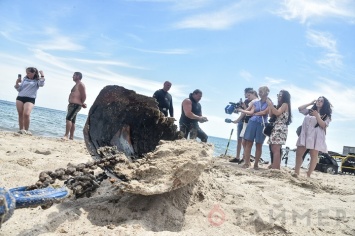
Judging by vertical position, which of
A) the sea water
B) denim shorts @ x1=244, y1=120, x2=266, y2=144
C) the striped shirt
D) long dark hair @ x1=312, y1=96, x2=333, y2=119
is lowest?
the sea water

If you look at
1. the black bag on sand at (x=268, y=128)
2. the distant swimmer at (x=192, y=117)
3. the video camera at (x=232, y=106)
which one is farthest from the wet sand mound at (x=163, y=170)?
the video camera at (x=232, y=106)

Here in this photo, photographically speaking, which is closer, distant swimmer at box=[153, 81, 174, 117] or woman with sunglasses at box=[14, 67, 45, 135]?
distant swimmer at box=[153, 81, 174, 117]

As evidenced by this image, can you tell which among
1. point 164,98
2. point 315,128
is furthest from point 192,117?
point 315,128

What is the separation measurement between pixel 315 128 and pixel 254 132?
3.94 ft

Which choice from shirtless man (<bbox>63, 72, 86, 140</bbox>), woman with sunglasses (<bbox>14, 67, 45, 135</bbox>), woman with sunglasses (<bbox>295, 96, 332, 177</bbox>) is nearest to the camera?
woman with sunglasses (<bbox>295, 96, 332, 177</bbox>)

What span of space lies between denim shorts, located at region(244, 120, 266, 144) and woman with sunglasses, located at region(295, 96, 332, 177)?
30.7 inches

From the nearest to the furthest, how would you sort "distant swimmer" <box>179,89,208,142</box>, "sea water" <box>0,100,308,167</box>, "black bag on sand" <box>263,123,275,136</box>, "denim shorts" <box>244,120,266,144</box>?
1. "black bag on sand" <box>263,123,275,136</box>
2. "denim shorts" <box>244,120,266,144</box>
3. "distant swimmer" <box>179,89,208,142</box>
4. "sea water" <box>0,100,308,167</box>

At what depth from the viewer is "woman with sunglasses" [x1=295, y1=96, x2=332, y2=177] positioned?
5.47 metres

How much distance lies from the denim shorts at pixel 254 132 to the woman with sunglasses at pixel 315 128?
30.7 inches

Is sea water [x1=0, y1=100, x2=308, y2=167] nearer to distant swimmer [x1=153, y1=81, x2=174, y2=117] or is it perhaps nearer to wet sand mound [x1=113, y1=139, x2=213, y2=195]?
wet sand mound [x1=113, y1=139, x2=213, y2=195]

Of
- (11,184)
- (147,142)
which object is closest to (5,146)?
(11,184)

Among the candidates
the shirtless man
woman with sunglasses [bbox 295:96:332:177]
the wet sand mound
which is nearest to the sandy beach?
the wet sand mound

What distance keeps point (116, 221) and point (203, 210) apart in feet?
2.48

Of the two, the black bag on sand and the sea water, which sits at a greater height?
the black bag on sand
